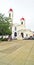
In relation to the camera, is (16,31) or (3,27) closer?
(3,27)

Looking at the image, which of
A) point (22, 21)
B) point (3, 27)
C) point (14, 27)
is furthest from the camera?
point (22, 21)

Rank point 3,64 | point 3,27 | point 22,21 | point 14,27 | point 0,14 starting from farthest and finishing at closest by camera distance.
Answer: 1. point 22,21
2. point 14,27
3. point 0,14
4. point 3,27
5. point 3,64

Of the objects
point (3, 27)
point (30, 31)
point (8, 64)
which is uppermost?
point (8, 64)

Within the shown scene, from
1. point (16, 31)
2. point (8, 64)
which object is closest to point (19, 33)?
point (16, 31)

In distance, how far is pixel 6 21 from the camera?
5856cm

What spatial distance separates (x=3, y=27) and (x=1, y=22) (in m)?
2.24

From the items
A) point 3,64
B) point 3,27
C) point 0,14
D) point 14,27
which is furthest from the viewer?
point 14,27

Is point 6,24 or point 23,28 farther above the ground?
point 6,24

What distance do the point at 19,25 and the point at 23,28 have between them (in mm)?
2604

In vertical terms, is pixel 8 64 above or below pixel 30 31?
above

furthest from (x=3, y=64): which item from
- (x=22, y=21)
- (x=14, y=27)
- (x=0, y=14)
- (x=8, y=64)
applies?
(x=22, y=21)

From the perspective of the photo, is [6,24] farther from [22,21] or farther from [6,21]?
[22,21]

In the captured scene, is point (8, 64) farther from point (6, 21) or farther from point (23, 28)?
point (23, 28)

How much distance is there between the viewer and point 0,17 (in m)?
58.6
